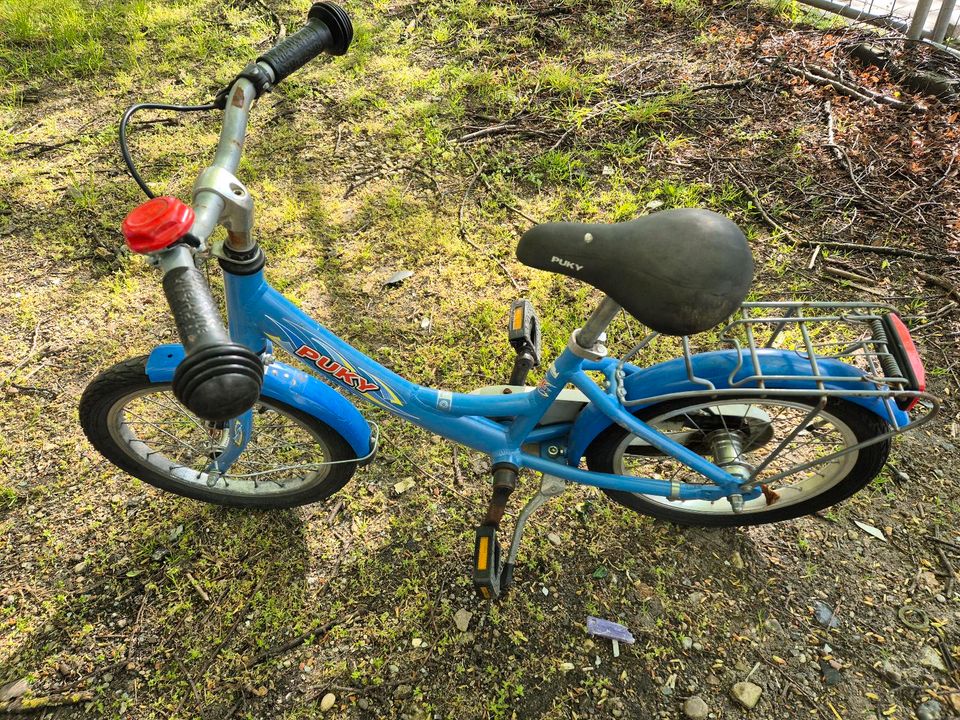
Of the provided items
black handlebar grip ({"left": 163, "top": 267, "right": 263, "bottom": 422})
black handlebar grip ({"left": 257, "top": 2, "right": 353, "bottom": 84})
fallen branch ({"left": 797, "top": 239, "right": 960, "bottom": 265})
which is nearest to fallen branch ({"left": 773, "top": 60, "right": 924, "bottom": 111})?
fallen branch ({"left": 797, "top": 239, "right": 960, "bottom": 265})

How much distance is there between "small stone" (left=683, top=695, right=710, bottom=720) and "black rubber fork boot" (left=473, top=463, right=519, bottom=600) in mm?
643

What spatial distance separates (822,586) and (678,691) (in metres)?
0.64

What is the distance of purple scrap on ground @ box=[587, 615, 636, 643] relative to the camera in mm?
2016

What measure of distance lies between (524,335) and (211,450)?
1169 mm

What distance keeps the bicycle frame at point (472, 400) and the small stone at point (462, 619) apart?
0.53 metres

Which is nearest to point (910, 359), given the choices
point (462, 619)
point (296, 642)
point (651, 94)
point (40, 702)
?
point (462, 619)

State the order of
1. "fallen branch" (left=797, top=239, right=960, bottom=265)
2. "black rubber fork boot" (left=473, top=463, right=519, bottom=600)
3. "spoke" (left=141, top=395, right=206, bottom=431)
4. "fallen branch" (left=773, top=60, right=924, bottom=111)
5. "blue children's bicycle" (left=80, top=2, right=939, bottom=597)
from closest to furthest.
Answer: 1. "blue children's bicycle" (left=80, top=2, right=939, bottom=597)
2. "black rubber fork boot" (left=473, top=463, right=519, bottom=600)
3. "spoke" (left=141, top=395, right=206, bottom=431)
4. "fallen branch" (left=797, top=239, right=960, bottom=265)
5. "fallen branch" (left=773, top=60, right=924, bottom=111)

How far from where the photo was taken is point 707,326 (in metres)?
1.38

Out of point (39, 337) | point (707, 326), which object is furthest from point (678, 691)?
point (39, 337)

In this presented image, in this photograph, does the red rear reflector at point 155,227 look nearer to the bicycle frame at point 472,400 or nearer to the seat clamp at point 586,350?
the bicycle frame at point 472,400

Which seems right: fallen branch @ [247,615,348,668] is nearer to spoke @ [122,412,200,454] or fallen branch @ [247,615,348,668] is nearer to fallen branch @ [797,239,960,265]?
spoke @ [122,412,200,454]

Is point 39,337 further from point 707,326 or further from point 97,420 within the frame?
point 707,326

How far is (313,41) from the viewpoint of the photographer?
1.56 m

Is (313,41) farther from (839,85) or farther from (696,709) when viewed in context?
(839,85)
